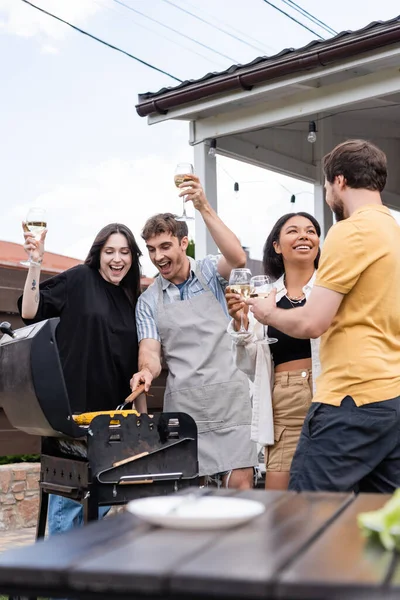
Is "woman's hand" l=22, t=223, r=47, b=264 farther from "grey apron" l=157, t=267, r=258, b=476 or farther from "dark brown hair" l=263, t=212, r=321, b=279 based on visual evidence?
"dark brown hair" l=263, t=212, r=321, b=279

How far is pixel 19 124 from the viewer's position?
62.1ft

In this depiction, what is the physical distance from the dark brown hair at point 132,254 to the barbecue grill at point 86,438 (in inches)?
23.7

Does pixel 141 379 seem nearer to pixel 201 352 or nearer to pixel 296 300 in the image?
pixel 201 352

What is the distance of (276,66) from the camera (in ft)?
18.7

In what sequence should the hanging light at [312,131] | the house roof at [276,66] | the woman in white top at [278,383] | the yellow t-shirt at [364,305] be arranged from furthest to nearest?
the hanging light at [312,131]
the house roof at [276,66]
the woman in white top at [278,383]
the yellow t-shirt at [364,305]

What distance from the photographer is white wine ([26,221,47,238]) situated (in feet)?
11.6

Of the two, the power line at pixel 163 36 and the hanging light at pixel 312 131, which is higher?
the power line at pixel 163 36

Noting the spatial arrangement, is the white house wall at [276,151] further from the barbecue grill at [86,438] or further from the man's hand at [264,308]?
the man's hand at [264,308]

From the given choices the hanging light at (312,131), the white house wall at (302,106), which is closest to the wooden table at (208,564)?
the white house wall at (302,106)

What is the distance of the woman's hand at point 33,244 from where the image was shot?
3.56 m

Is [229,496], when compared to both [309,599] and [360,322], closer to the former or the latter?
[309,599]

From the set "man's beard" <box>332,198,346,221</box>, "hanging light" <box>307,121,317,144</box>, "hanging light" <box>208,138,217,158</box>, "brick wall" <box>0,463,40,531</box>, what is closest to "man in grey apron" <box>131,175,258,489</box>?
"man's beard" <box>332,198,346,221</box>

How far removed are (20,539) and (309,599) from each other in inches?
180

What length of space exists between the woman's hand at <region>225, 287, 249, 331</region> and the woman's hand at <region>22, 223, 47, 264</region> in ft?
3.13
